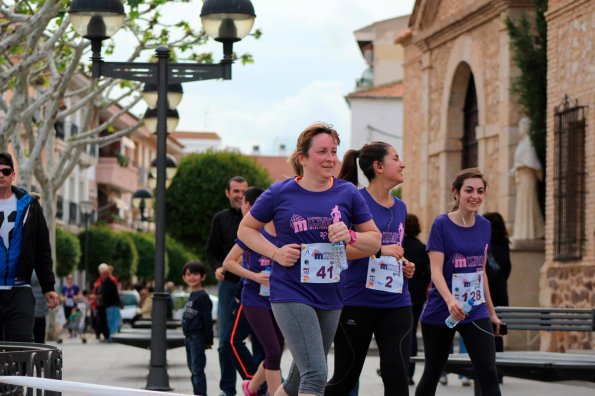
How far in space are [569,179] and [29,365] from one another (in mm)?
16809

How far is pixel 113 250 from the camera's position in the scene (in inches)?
2672

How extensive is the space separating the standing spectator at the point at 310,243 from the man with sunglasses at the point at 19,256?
2.06 m

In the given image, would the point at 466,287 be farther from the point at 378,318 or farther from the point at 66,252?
the point at 66,252

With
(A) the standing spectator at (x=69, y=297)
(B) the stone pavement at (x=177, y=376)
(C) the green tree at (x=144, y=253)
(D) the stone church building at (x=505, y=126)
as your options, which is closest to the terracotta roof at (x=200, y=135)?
(C) the green tree at (x=144, y=253)

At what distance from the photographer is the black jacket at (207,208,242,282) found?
44.8 feet

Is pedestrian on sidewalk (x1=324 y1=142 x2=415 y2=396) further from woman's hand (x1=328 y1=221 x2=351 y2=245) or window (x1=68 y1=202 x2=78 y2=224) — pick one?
window (x1=68 y1=202 x2=78 y2=224)

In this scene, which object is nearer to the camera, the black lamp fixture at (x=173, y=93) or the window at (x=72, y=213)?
the black lamp fixture at (x=173, y=93)

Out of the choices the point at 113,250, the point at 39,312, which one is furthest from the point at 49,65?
the point at 113,250

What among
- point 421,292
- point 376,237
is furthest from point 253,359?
point 376,237

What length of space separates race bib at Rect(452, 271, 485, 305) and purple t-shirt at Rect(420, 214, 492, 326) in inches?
1.5

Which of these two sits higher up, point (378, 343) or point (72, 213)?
point (72, 213)

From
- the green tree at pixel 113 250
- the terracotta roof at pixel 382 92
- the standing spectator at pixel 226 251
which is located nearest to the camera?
the standing spectator at pixel 226 251

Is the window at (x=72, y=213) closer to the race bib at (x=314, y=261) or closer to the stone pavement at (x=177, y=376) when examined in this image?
the stone pavement at (x=177, y=376)

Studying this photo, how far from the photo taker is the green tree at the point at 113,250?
67625mm
